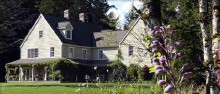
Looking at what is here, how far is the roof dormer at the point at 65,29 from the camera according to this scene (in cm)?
4888

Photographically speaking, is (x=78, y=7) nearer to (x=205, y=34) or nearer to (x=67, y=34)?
(x=67, y=34)

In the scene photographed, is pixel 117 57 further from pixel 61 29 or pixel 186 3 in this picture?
pixel 186 3

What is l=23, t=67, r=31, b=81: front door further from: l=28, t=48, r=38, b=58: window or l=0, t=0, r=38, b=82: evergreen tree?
l=0, t=0, r=38, b=82: evergreen tree

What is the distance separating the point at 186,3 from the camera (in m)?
13.5

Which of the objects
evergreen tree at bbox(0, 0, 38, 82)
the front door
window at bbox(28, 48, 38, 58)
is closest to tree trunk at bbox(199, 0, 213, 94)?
window at bbox(28, 48, 38, 58)

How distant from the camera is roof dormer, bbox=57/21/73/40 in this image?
48.9 metres

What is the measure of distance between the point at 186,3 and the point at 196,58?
4.70 meters

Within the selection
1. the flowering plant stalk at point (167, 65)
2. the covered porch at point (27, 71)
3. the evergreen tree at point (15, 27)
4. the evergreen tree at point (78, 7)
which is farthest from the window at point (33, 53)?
the flowering plant stalk at point (167, 65)

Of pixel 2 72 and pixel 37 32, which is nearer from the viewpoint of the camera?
pixel 37 32

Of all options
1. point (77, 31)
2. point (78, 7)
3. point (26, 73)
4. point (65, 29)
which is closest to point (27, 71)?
point (26, 73)

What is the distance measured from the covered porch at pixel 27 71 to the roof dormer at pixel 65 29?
3597 mm

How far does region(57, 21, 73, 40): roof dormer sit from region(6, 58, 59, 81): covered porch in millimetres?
3597

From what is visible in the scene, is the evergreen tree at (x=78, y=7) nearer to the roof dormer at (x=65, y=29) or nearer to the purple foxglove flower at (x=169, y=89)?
the roof dormer at (x=65, y=29)

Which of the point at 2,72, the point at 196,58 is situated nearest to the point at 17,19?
the point at 2,72
